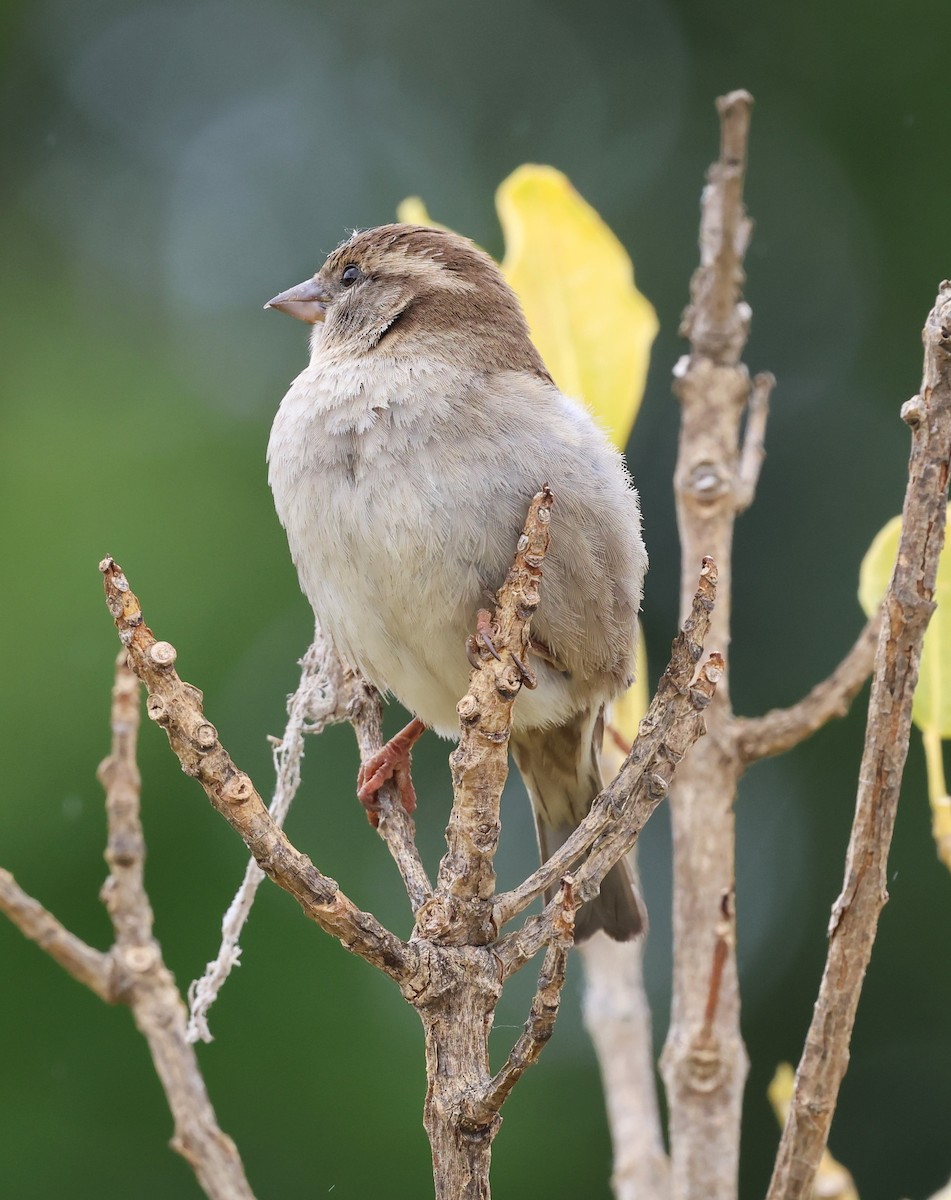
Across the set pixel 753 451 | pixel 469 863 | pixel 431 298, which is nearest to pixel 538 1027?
pixel 469 863

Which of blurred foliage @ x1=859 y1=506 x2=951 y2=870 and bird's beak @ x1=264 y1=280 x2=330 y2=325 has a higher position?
bird's beak @ x1=264 y1=280 x2=330 y2=325

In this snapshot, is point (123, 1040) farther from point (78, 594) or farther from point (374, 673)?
point (374, 673)

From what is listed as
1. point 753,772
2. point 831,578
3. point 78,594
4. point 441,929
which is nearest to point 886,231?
point 831,578

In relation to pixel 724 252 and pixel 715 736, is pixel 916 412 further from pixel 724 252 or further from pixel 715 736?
pixel 724 252

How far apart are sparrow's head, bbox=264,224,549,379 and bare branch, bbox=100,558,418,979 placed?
135 cm

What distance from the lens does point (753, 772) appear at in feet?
20.4

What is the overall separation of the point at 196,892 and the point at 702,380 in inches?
97.1

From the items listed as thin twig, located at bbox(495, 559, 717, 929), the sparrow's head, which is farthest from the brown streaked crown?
thin twig, located at bbox(495, 559, 717, 929)

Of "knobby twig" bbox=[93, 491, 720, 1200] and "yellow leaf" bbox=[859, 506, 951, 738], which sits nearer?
"knobby twig" bbox=[93, 491, 720, 1200]

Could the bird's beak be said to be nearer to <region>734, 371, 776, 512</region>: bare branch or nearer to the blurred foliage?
<region>734, 371, 776, 512</region>: bare branch

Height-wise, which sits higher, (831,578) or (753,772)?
(831,578)

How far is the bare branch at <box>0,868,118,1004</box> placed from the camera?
6.70ft

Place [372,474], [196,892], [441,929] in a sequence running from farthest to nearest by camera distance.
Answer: [196,892] → [372,474] → [441,929]

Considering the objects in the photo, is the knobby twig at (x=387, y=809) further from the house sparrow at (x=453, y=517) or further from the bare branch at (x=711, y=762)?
the bare branch at (x=711, y=762)
